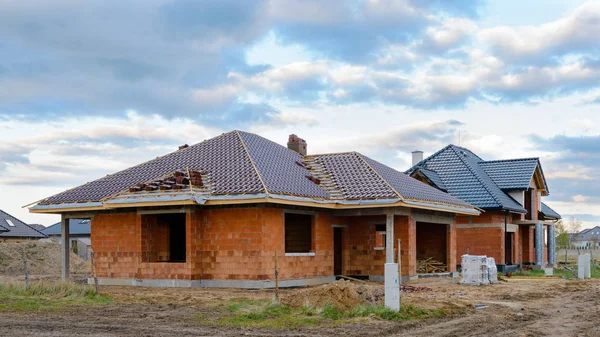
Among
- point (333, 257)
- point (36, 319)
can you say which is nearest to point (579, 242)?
point (333, 257)

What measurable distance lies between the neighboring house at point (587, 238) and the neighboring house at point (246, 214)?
105m

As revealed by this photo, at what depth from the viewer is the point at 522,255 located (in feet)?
137

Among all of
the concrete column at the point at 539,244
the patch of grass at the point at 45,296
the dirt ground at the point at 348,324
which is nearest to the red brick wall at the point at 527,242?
the concrete column at the point at 539,244

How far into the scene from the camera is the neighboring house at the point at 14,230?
177 feet

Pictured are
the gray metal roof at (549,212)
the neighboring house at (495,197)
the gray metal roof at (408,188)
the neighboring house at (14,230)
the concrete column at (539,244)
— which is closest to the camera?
the gray metal roof at (408,188)

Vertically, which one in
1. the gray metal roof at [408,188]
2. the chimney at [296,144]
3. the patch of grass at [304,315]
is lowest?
the patch of grass at [304,315]

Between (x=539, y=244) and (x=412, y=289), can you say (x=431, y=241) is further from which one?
(x=539, y=244)

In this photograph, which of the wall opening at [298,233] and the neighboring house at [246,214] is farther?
the wall opening at [298,233]

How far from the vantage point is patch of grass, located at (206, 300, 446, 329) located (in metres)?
14.6

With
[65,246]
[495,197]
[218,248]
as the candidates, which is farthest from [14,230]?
[218,248]

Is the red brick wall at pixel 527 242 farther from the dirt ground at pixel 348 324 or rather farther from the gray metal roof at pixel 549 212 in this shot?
the dirt ground at pixel 348 324

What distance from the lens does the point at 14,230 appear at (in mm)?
55281

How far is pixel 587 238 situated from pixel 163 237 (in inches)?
4597

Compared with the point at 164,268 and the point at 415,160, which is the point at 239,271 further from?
the point at 415,160
